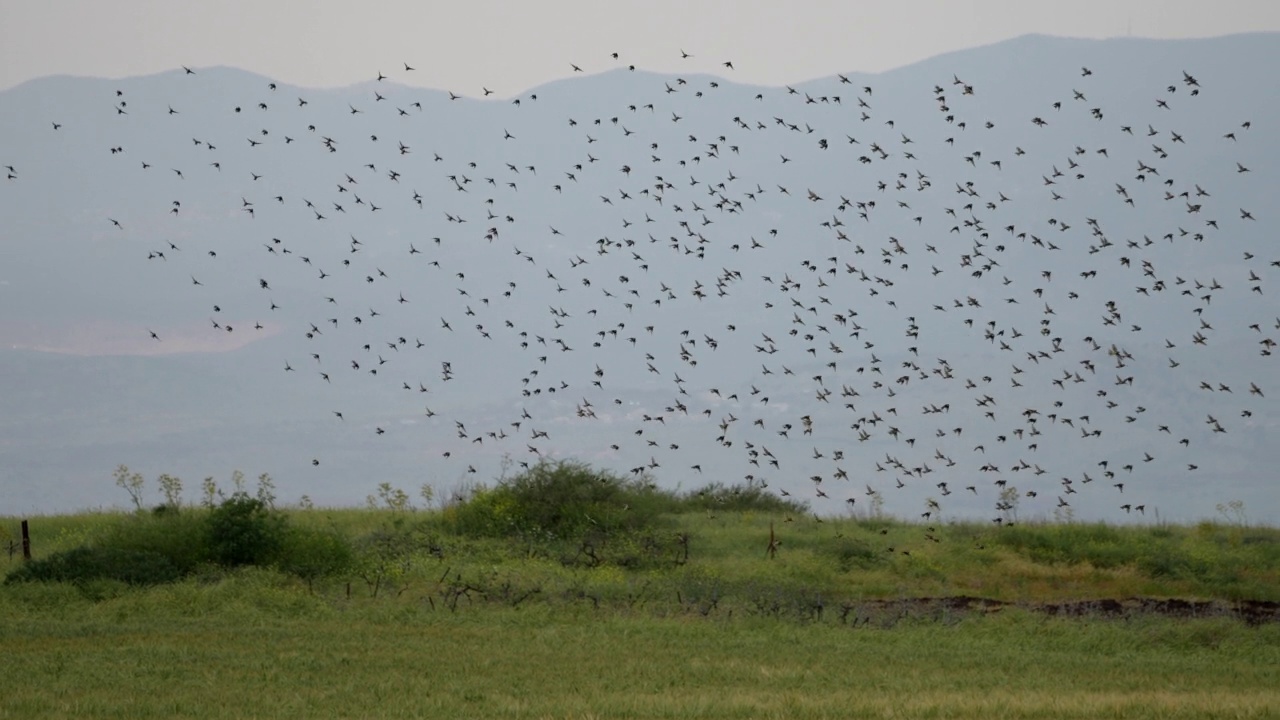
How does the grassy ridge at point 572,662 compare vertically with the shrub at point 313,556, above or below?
below

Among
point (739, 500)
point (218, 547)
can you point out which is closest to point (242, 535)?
point (218, 547)

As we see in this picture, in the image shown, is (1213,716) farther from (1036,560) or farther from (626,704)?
(1036,560)

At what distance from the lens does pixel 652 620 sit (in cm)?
2350

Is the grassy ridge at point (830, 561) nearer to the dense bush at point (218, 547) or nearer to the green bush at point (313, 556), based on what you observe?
the green bush at point (313, 556)

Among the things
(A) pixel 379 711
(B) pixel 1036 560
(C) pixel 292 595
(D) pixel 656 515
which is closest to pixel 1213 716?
(A) pixel 379 711

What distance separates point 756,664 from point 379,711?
5846mm

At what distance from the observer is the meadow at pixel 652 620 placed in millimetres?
17094

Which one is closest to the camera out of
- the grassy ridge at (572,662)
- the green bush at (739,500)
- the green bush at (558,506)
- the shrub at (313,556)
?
the grassy ridge at (572,662)

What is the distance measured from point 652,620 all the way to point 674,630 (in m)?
0.90

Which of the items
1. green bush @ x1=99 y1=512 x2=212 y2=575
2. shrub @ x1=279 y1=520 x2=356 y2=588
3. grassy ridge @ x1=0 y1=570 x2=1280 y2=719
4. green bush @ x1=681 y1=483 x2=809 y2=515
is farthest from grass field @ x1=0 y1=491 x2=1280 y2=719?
green bush @ x1=681 y1=483 x2=809 y2=515

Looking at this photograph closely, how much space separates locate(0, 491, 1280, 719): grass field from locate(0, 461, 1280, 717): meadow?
2.9 inches

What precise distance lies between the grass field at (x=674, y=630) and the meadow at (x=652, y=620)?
2.9 inches

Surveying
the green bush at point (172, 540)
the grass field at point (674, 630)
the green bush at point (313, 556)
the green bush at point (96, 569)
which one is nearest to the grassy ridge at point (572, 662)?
the grass field at point (674, 630)

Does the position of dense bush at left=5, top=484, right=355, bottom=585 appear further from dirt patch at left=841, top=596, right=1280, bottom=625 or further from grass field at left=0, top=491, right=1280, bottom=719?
dirt patch at left=841, top=596, right=1280, bottom=625
